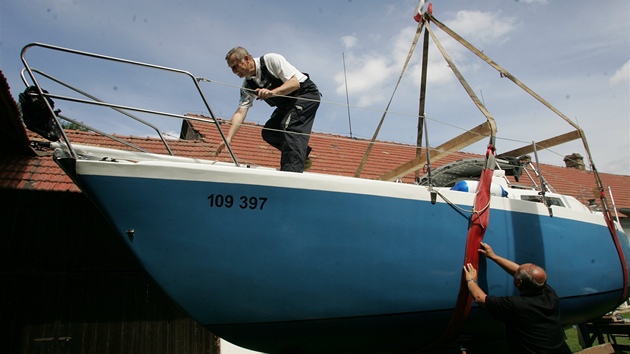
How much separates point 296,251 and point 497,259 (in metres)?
1.61

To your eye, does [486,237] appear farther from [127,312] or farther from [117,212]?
[127,312]

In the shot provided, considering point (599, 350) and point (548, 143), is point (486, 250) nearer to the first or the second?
point (599, 350)

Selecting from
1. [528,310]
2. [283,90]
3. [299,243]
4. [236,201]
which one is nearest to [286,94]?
[283,90]

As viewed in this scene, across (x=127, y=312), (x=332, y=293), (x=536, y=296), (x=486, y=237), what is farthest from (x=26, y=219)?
(x=536, y=296)

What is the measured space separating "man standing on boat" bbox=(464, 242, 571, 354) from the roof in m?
1.54

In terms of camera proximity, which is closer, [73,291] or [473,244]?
[473,244]

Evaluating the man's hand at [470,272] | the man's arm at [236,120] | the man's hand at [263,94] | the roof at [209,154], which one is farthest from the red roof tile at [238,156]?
the man's hand at [470,272]

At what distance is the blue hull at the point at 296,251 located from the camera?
2.61 metres

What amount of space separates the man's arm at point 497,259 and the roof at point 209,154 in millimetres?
1249

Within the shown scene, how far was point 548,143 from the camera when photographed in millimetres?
4883

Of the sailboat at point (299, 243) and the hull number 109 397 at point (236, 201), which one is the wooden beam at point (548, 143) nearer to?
the sailboat at point (299, 243)

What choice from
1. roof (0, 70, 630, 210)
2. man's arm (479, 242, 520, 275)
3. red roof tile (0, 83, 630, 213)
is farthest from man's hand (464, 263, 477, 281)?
red roof tile (0, 83, 630, 213)

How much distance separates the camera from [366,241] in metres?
2.89

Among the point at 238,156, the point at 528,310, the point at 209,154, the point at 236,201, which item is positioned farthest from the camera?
the point at 238,156
